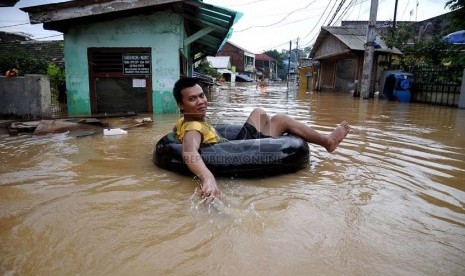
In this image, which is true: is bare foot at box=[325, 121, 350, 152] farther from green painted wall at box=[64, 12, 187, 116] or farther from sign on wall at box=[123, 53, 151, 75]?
sign on wall at box=[123, 53, 151, 75]

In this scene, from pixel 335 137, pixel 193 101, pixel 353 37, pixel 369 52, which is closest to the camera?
pixel 193 101

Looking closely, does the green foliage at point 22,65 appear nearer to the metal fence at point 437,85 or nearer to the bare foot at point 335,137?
the bare foot at point 335,137

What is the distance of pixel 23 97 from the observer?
7605 millimetres

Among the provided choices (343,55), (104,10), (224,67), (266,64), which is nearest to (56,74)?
(104,10)

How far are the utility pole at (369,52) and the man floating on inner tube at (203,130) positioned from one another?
12.6m

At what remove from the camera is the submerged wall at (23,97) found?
7531mm

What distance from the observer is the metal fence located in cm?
1166

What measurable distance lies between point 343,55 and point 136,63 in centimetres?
1463

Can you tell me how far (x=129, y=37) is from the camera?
885 centimetres

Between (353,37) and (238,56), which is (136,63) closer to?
(353,37)

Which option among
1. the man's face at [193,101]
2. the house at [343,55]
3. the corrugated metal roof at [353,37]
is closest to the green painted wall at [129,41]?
the man's face at [193,101]

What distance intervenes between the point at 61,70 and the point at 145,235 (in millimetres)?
13230

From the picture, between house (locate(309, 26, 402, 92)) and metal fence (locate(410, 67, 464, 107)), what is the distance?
2.78 metres

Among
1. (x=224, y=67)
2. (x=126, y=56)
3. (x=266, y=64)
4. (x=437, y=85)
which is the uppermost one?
(x=266, y=64)
